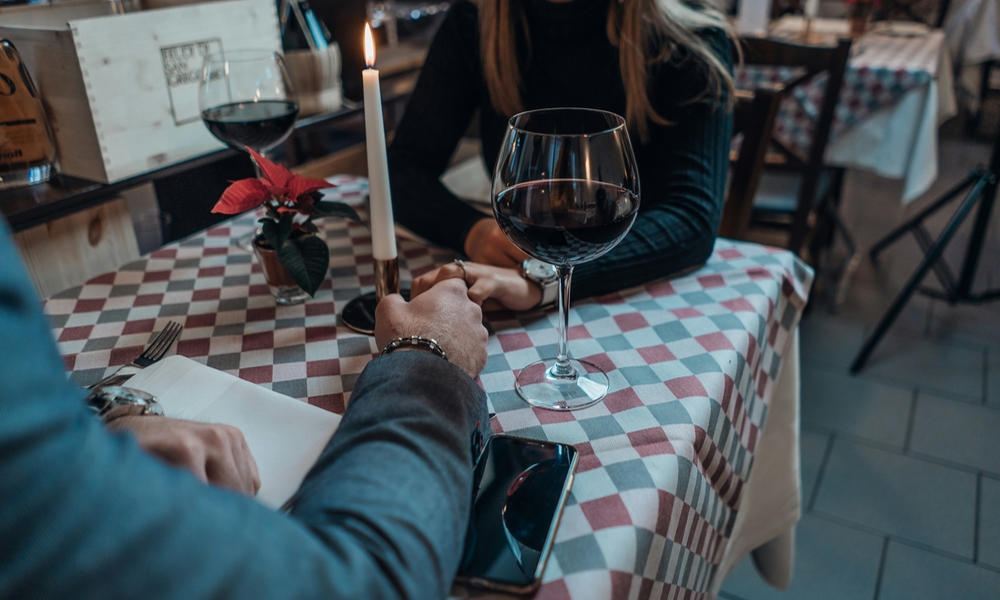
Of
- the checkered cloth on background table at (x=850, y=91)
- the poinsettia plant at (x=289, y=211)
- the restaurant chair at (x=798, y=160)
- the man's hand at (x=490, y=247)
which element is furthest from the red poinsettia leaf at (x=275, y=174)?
the checkered cloth on background table at (x=850, y=91)

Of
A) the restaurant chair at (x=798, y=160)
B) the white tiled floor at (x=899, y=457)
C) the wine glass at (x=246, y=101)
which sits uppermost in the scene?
the wine glass at (x=246, y=101)

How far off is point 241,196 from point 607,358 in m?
0.42

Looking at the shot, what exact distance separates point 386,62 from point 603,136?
1.57 meters

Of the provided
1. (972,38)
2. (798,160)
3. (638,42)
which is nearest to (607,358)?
(638,42)

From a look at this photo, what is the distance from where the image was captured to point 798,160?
6.13ft

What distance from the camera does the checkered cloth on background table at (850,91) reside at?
6.88 feet

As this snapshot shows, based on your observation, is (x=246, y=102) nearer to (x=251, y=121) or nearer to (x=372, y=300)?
(x=251, y=121)

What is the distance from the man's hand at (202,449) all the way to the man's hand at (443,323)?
17 centimetres

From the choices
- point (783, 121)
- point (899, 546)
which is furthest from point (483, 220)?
point (783, 121)

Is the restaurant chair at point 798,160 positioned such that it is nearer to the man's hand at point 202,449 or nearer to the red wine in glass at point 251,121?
the red wine in glass at point 251,121

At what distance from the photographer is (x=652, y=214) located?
900 millimetres

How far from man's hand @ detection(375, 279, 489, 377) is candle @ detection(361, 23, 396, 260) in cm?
8

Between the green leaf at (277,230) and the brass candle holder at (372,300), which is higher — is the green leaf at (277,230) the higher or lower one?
the higher one

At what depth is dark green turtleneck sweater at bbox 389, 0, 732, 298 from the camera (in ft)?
2.77
